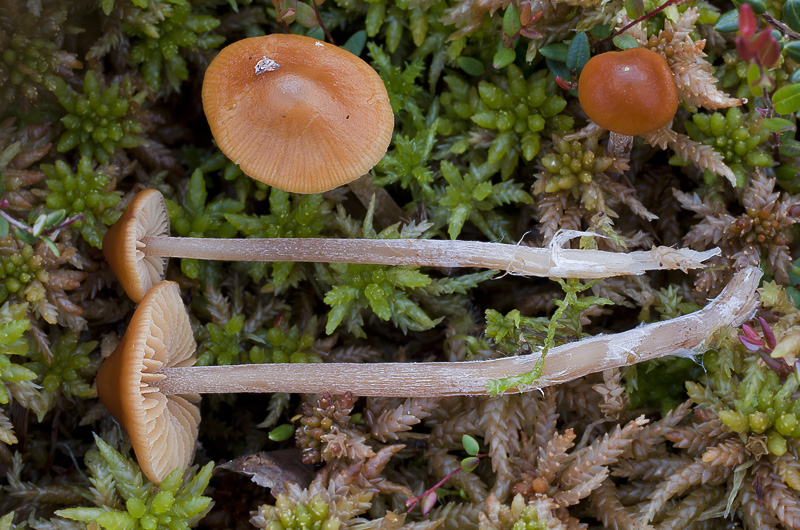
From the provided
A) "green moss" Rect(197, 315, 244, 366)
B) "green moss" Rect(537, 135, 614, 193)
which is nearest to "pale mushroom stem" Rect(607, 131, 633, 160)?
"green moss" Rect(537, 135, 614, 193)

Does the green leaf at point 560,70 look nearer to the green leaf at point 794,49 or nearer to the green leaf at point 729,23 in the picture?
the green leaf at point 729,23

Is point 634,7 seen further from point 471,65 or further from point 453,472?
point 453,472

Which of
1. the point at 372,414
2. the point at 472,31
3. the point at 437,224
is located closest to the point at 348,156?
the point at 437,224

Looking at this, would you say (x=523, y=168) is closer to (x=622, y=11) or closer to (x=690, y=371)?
(x=622, y=11)

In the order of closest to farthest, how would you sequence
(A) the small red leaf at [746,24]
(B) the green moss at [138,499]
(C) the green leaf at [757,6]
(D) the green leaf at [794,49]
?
1. (A) the small red leaf at [746,24]
2. (D) the green leaf at [794,49]
3. (C) the green leaf at [757,6]
4. (B) the green moss at [138,499]

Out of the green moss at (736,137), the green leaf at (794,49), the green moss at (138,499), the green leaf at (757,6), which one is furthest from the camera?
the green moss at (736,137)

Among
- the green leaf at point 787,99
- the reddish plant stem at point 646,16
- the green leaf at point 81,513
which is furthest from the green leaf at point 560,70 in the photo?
the green leaf at point 81,513
